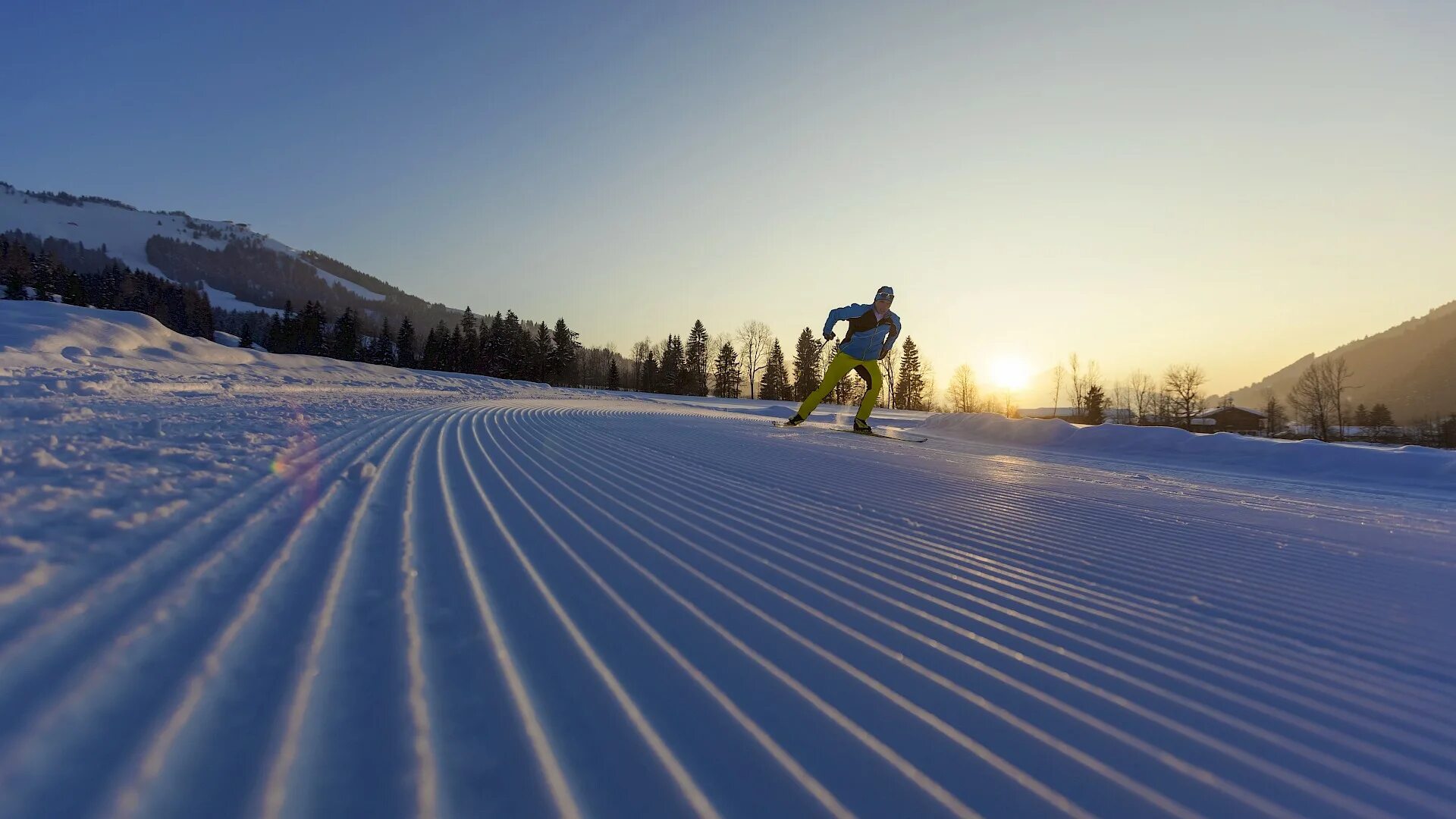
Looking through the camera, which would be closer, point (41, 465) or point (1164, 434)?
point (41, 465)

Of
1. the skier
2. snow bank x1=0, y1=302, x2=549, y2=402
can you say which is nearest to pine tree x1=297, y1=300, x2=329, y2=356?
snow bank x1=0, y1=302, x2=549, y2=402

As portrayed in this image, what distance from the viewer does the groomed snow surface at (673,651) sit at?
4.08 feet

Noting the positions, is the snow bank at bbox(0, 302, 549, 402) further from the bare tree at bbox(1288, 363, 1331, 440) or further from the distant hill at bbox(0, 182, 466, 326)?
the distant hill at bbox(0, 182, 466, 326)

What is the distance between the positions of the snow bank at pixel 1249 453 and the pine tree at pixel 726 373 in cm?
4361

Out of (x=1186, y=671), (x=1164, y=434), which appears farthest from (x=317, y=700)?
(x=1164, y=434)

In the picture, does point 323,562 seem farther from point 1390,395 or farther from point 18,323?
point 1390,395

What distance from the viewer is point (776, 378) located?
58.2 metres

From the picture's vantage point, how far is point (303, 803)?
43.1 inches

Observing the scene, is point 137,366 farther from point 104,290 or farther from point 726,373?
point 104,290

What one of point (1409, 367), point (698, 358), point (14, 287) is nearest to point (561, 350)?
point (698, 358)

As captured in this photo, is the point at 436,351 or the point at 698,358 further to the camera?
the point at 698,358

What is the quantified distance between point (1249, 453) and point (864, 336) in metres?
7.07

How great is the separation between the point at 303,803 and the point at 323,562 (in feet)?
5.47

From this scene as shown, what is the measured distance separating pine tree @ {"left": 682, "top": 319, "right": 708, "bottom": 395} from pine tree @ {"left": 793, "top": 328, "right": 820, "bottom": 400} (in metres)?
9.69
